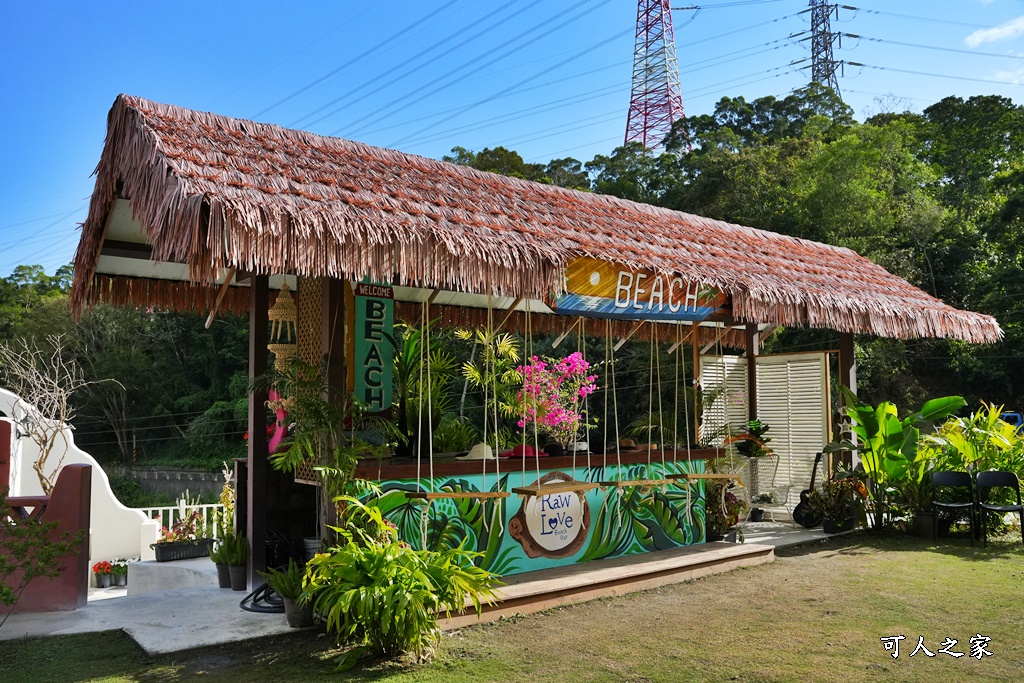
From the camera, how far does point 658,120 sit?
42906mm

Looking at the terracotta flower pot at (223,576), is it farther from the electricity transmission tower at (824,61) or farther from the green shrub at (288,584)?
the electricity transmission tower at (824,61)

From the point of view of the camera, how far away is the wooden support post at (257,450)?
6152 mm

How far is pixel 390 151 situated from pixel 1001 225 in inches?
865

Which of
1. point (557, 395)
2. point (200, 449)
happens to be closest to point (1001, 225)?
point (557, 395)

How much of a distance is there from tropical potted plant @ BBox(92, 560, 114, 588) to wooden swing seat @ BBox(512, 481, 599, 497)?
29.1ft

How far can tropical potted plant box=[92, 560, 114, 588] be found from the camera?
12.6 m

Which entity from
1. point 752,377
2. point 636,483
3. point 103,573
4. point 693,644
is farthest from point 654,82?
point 693,644

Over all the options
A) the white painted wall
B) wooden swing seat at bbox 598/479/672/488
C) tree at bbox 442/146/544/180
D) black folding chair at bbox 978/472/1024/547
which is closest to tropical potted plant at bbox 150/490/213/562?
the white painted wall

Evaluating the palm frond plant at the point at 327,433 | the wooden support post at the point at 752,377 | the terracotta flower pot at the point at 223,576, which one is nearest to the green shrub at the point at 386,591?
the palm frond plant at the point at 327,433

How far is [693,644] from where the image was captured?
16.9 feet

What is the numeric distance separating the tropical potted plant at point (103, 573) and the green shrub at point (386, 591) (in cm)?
910

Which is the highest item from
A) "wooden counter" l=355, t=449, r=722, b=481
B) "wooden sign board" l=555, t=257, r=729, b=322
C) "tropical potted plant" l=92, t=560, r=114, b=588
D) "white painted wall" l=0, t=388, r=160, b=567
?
"wooden sign board" l=555, t=257, r=729, b=322

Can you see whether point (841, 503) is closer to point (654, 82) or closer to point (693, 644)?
point (693, 644)

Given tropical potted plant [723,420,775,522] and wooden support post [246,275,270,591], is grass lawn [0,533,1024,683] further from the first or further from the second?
tropical potted plant [723,420,775,522]
